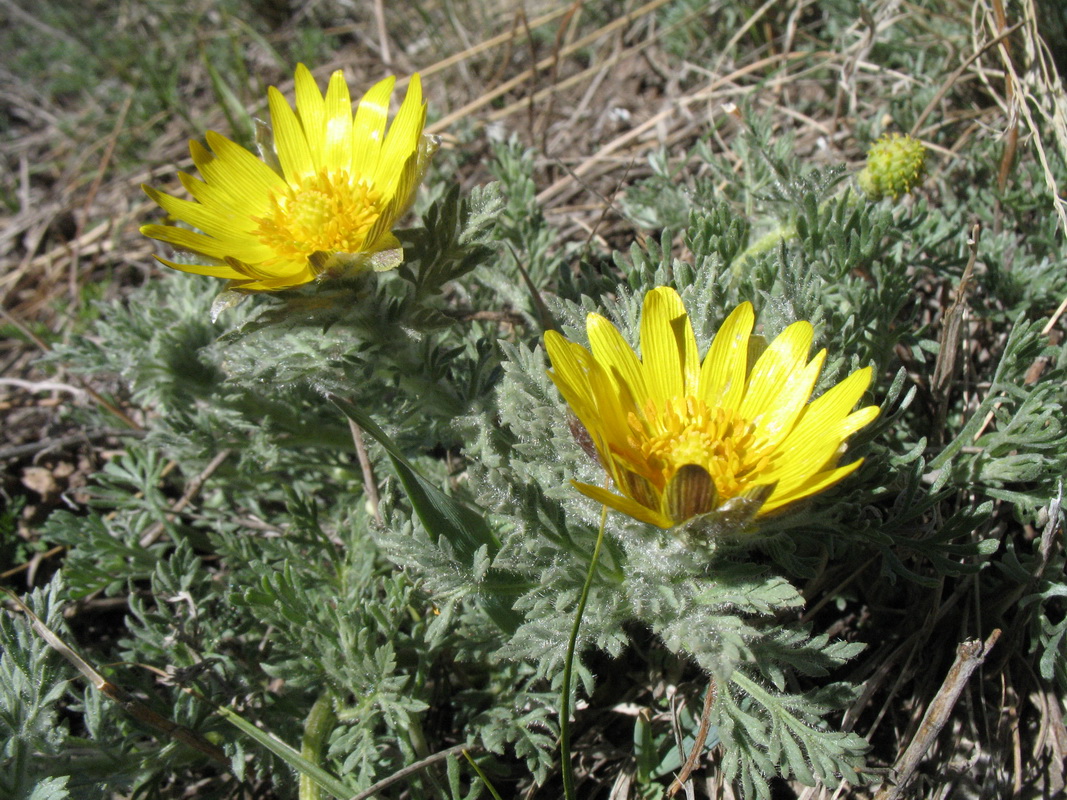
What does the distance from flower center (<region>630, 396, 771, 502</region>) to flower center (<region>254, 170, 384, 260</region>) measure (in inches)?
39.5

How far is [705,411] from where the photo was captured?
6.75 ft

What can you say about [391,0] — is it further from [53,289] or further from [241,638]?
[241,638]

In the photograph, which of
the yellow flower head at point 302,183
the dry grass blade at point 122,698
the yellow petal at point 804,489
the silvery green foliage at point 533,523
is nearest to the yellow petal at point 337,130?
→ the yellow flower head at point 302,183

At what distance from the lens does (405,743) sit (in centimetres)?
230

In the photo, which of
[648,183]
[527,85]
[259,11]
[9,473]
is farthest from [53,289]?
[648,183]

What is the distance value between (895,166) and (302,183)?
183 centimetres

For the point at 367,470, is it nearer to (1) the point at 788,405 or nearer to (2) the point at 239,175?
(2) the point at 239,175

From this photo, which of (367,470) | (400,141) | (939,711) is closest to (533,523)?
(367,470)

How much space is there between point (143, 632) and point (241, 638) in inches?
12.9

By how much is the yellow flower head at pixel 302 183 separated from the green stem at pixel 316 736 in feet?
4.05

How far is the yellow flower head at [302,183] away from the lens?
2416 mm

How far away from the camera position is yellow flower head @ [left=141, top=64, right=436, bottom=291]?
2416 mm

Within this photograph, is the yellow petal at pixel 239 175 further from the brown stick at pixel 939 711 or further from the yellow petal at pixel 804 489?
the brown stick at pixel 939 711

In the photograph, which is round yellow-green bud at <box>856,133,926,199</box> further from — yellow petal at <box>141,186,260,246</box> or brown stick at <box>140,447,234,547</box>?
brown stick at <box>140,447,234,547</box>
